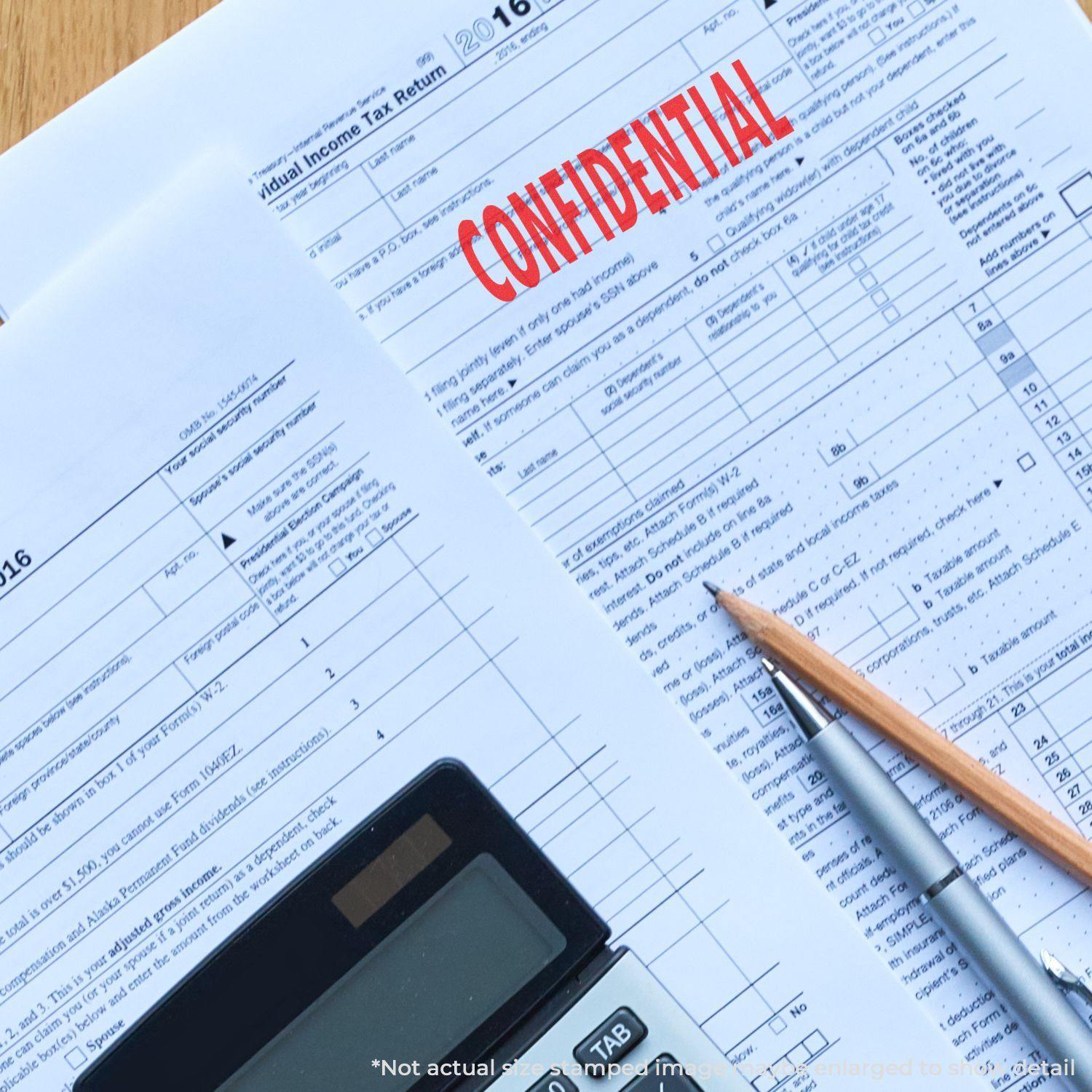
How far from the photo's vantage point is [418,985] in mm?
324

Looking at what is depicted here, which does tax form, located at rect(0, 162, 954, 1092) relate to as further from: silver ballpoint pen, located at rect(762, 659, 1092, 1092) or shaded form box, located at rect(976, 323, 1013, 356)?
shaded form box, located at rect(976, 323, 1013, 356)

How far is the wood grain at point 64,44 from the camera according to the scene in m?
0.37

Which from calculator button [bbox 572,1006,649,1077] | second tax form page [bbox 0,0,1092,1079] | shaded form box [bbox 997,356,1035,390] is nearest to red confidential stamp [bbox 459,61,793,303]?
second tax form page [bbox 0,0,1092,1079]

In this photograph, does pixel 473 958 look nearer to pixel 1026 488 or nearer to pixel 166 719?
pixel 166 719

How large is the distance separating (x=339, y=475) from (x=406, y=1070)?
18cm

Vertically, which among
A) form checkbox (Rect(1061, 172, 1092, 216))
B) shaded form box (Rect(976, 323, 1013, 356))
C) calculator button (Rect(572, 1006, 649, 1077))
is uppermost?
form checkbox (Rect(1061, 172, 1092, 216))

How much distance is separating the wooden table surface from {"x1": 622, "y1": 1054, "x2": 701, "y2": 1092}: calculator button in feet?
1.13

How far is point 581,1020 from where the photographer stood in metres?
0.33

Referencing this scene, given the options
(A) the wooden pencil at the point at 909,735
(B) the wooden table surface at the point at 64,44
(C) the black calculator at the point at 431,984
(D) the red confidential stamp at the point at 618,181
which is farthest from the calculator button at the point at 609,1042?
(B) the wooden table surface at the point at 64,44

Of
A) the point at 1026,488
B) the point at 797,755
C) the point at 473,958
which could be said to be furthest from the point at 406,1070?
the point at 1026,488

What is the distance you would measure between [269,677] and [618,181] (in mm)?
196

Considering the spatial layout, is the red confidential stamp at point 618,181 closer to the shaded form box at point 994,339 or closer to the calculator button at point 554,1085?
the shaded form box at point 994,339

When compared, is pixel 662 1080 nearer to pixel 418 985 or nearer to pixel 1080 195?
pixel 418 985

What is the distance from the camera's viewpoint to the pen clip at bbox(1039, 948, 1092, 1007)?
0.36 metres
